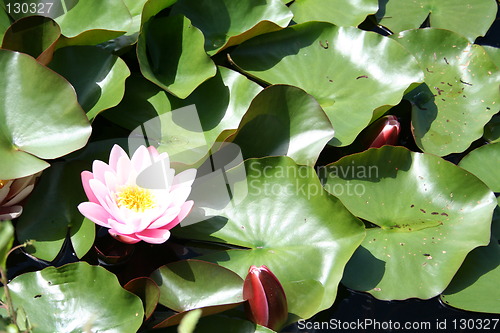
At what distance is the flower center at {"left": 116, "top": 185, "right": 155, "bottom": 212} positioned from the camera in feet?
5.24

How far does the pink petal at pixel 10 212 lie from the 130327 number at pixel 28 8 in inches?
27.1

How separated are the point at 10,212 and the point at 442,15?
1930 mm

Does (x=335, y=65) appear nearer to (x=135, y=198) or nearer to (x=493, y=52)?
(x=493, y=52)

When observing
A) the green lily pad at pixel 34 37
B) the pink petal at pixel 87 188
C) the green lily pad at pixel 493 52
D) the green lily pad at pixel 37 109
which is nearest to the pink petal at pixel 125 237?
the pink petal at pixel 87 188

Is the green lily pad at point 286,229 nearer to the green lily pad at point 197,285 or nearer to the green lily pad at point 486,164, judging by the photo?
the green lily pad at point 197,285

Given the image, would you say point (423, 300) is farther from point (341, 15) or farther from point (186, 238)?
point (341, 15)

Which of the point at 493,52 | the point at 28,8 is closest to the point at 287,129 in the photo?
the point at 28,8

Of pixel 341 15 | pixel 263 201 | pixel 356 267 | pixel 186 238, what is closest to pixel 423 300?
pixel 356 267


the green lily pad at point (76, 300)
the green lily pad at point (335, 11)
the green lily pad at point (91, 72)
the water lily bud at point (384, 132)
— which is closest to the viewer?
the green lily pad at point (76, 300)

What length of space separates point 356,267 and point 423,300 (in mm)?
235

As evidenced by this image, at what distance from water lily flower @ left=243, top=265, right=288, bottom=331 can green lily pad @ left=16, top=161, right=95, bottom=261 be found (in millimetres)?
489

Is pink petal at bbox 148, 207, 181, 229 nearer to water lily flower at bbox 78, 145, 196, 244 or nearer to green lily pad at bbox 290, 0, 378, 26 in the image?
water lily flower at bbox 78, 145, 196, 244

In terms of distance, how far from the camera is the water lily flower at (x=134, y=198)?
1.50m

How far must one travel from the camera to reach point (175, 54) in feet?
6.36
